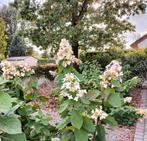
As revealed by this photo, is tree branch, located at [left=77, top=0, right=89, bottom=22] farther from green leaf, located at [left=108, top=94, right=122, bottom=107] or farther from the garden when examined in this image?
green leaf, located at [left=108, top=94, right=122, bottom=107]

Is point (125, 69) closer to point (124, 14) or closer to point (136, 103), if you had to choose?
point (136, 103)

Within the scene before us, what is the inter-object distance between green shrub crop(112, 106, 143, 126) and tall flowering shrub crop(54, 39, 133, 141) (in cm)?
358

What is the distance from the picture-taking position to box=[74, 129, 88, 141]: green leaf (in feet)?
6.68

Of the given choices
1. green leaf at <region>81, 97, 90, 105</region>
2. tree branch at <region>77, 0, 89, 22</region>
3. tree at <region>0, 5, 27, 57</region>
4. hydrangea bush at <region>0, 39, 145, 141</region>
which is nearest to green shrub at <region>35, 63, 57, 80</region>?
tree branch at <region>77, 0, 89, 22</region>

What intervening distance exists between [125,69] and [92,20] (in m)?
2.55

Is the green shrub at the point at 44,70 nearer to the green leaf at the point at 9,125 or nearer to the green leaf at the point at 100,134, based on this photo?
the green leaf at the point at 100,134

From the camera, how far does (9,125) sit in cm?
126

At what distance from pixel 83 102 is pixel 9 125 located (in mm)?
881

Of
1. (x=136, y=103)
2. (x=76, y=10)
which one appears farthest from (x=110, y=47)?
(x=136, y=103)

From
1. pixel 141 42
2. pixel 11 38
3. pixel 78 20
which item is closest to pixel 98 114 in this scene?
pixel 78 20

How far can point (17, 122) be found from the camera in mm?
1294

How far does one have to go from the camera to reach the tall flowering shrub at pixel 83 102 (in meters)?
2.05

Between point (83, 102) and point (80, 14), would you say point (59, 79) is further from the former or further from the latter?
point (80, 14)

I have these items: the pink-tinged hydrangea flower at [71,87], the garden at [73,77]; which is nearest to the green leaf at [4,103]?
the garden at [73,77]
